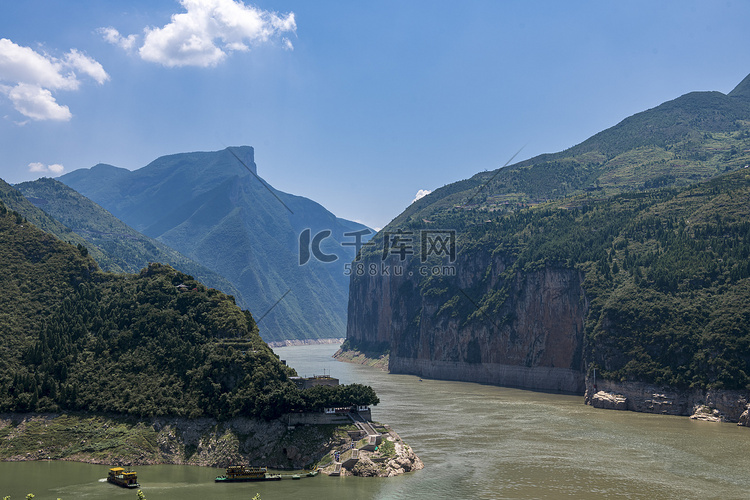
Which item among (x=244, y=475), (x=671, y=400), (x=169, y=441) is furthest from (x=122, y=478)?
(x=671, y=400)

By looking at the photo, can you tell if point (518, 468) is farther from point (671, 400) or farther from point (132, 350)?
point (671, 400)

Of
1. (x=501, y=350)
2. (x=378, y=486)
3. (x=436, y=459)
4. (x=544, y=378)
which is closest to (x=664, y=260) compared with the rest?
(x=544, y=378)

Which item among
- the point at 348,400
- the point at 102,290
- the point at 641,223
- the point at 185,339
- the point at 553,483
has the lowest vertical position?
the point at 553,483

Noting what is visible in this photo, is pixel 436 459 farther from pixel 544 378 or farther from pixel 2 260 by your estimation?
pixel 544 378

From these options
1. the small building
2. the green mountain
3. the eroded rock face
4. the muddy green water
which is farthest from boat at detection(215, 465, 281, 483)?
the eroded rock face

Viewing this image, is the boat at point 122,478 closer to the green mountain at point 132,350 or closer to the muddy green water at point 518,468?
the muddy green water at point 518,468
